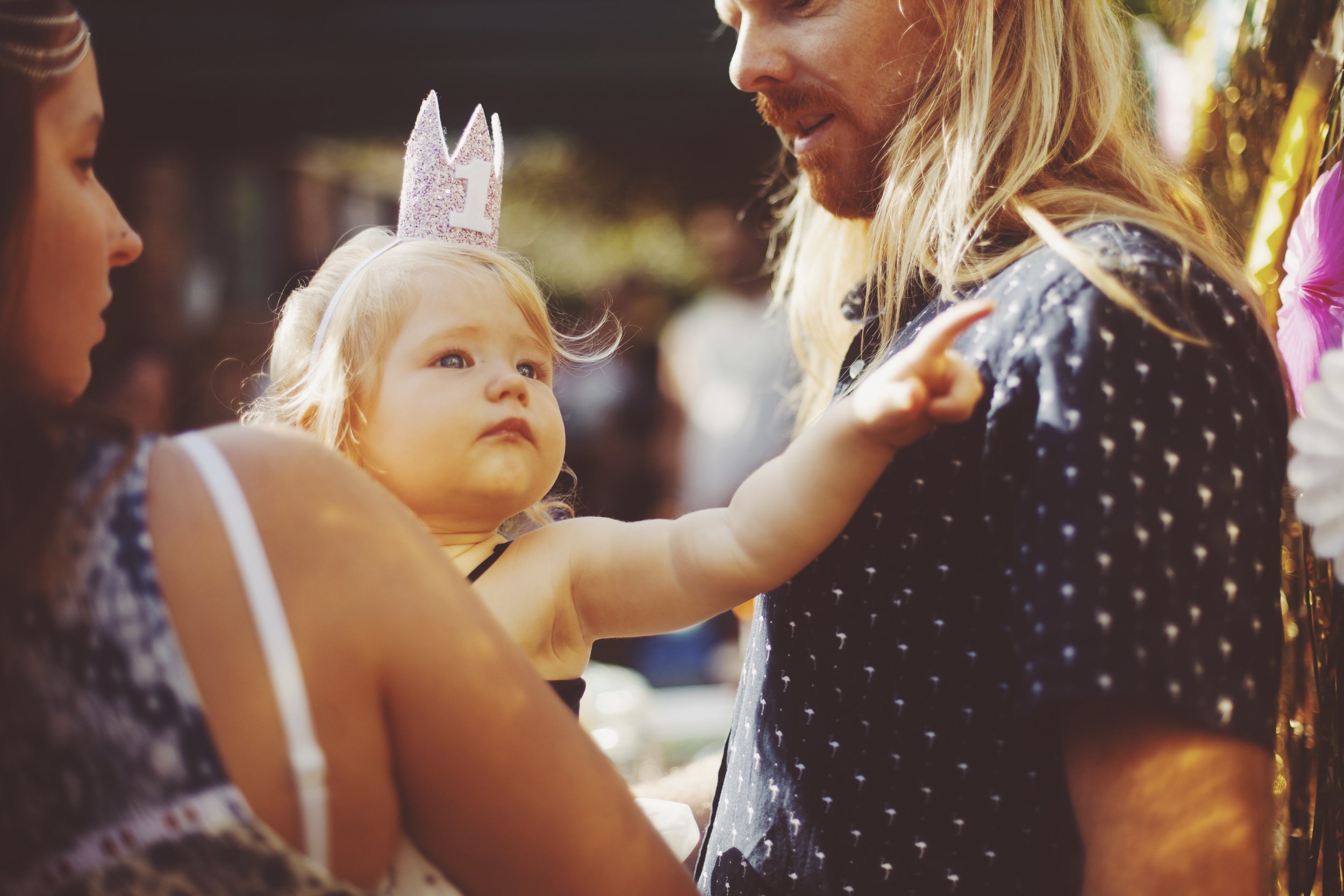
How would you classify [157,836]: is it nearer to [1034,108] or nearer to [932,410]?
[932,410]

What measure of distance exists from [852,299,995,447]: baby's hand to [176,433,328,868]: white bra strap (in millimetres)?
592

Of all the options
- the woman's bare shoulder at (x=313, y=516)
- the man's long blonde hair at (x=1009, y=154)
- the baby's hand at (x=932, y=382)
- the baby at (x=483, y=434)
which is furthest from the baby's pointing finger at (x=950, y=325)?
the woman's bare shoulder at (x=313, y=516)

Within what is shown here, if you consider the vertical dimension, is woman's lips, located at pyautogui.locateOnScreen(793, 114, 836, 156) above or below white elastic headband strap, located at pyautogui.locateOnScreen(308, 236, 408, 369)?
above

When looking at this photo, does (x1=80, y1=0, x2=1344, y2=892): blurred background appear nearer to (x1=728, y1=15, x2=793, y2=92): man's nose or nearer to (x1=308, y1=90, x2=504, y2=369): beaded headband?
(x1=308, y1=90, x2=504, y2=369): beaded headband

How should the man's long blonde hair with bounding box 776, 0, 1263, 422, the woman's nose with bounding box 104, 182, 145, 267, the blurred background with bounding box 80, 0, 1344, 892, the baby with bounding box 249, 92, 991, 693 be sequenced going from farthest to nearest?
1. the blurred background with bounding box 80, 0, 1344, 892
2. the baby with bounding box 249, 92, 991, 693
3. the man's long blonde hair with bounding box 776, 0, 1263, 422
4. the woman's nose with bounding box 104, 182, 145, 267

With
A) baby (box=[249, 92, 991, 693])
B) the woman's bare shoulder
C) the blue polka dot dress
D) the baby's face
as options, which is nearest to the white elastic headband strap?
baby (box=[249, 92, 991, 693])

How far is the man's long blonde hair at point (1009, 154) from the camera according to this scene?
1.23m

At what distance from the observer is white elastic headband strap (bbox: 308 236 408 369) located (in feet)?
5.16

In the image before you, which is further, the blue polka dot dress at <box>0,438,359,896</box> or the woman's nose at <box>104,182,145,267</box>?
the woman's nose at <box>104,182,145,267</box>

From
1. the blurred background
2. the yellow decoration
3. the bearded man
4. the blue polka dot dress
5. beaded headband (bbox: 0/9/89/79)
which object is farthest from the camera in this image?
the blurred background

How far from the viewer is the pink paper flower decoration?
1.33 m

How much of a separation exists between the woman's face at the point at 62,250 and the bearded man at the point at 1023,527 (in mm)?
825

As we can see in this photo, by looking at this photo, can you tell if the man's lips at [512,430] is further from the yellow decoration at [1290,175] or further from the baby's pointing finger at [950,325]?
the yellow decoration at [1290,175]

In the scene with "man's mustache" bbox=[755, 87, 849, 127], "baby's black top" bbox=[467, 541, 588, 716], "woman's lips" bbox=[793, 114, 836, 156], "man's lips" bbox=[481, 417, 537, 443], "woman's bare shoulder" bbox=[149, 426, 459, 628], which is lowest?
"baby's black top" bbox=[467, 541, 588, 716]
